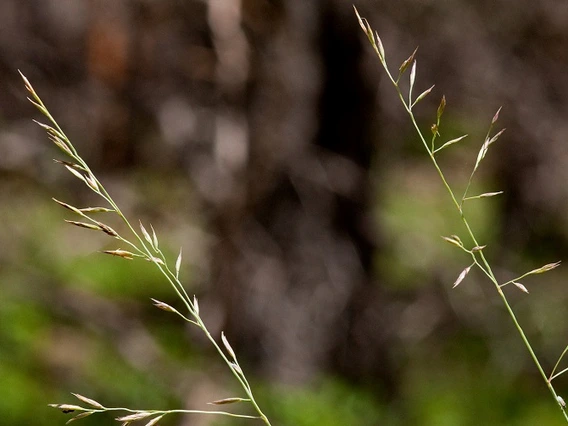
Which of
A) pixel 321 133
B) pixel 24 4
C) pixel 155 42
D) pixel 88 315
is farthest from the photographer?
pixel 24 4

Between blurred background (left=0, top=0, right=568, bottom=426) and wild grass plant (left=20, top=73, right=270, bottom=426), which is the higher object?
wild grass plant (left=20, top=73, right=270, bottom=426)

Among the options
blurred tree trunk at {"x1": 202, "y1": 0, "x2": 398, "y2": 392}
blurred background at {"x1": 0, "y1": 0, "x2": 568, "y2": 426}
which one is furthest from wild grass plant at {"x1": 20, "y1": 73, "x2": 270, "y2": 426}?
blurred tree trunk at {"x1": 202, "y1": 0, "x2": 398, "y2": 392}

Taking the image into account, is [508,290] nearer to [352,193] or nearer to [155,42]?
[352,193]

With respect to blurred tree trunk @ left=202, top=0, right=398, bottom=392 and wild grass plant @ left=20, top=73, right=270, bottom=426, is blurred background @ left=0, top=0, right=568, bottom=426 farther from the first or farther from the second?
wild grass plant @ left=20, top=73, right=270, bottom=426

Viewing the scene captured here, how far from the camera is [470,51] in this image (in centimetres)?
488

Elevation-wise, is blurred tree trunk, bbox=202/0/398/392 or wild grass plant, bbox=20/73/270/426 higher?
wild grass plant, bbox=20/73/270/426

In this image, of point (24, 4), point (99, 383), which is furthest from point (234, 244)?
point (24, 4)

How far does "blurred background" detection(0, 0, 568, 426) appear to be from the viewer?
4.25 metres

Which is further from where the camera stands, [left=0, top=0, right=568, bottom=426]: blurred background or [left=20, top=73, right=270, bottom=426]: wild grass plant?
[left=0, top=0, right=568, bottom=426]: blurred background

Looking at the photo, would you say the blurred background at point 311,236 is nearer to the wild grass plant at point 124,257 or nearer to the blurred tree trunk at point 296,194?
the blurred tree trunk at point 296,194

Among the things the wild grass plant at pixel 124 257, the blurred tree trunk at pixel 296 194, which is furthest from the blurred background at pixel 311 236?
the wild grass plant at pixel 124 257

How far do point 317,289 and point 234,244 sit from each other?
63cm

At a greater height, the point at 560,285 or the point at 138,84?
the point at 138,84

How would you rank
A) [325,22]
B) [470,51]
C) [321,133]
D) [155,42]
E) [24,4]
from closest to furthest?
[325,22], [321,133], [470,51], [155,42], [24,4]
